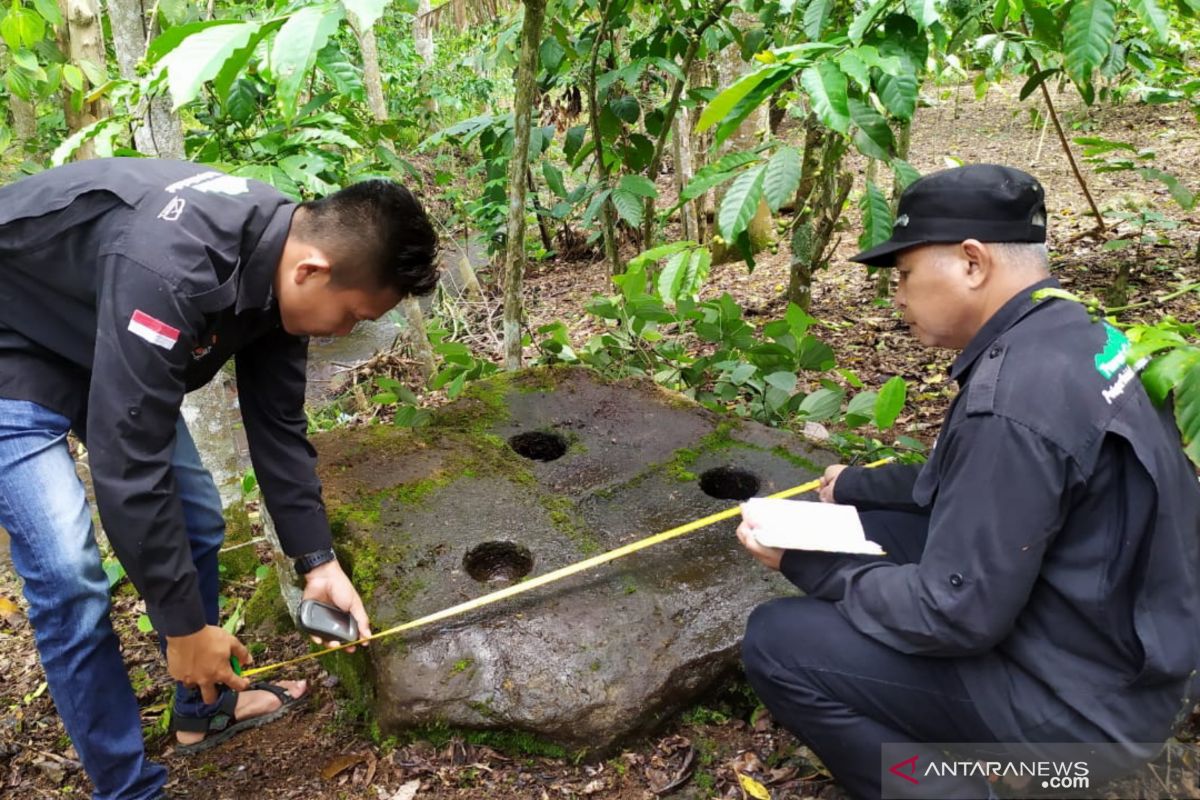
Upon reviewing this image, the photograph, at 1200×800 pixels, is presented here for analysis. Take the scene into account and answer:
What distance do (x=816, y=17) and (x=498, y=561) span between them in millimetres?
1948

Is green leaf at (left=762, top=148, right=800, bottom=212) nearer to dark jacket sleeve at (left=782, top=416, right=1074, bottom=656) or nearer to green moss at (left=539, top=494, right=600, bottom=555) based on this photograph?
dark jacket sleeve at (left=782, top=416, right=1074, bottom=656)

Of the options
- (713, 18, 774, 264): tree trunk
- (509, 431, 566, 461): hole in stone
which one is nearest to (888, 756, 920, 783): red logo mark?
(509, 431, 566, 461): hole in stone

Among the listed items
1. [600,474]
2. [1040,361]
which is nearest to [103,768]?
[600,474]

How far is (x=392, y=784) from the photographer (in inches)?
82.3

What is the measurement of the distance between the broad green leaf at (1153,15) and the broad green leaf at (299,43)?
1.70 meters

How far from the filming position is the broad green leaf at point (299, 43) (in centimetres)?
150

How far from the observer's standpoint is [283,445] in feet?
7.38

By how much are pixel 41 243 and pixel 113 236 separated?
8.8 inches

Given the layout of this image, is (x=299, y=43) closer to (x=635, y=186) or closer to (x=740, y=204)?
(x=740, y=204)

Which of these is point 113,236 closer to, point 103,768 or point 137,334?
point 137,334

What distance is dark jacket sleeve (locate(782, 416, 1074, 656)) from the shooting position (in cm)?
143

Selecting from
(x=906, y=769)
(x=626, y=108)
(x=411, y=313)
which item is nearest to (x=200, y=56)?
(x=906, y=769)

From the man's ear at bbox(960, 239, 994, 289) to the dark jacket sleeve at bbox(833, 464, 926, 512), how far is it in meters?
0.67

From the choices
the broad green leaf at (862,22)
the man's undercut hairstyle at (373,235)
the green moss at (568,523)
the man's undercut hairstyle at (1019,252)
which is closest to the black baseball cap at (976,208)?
the man's undercut hairstyle at (1019,252)
